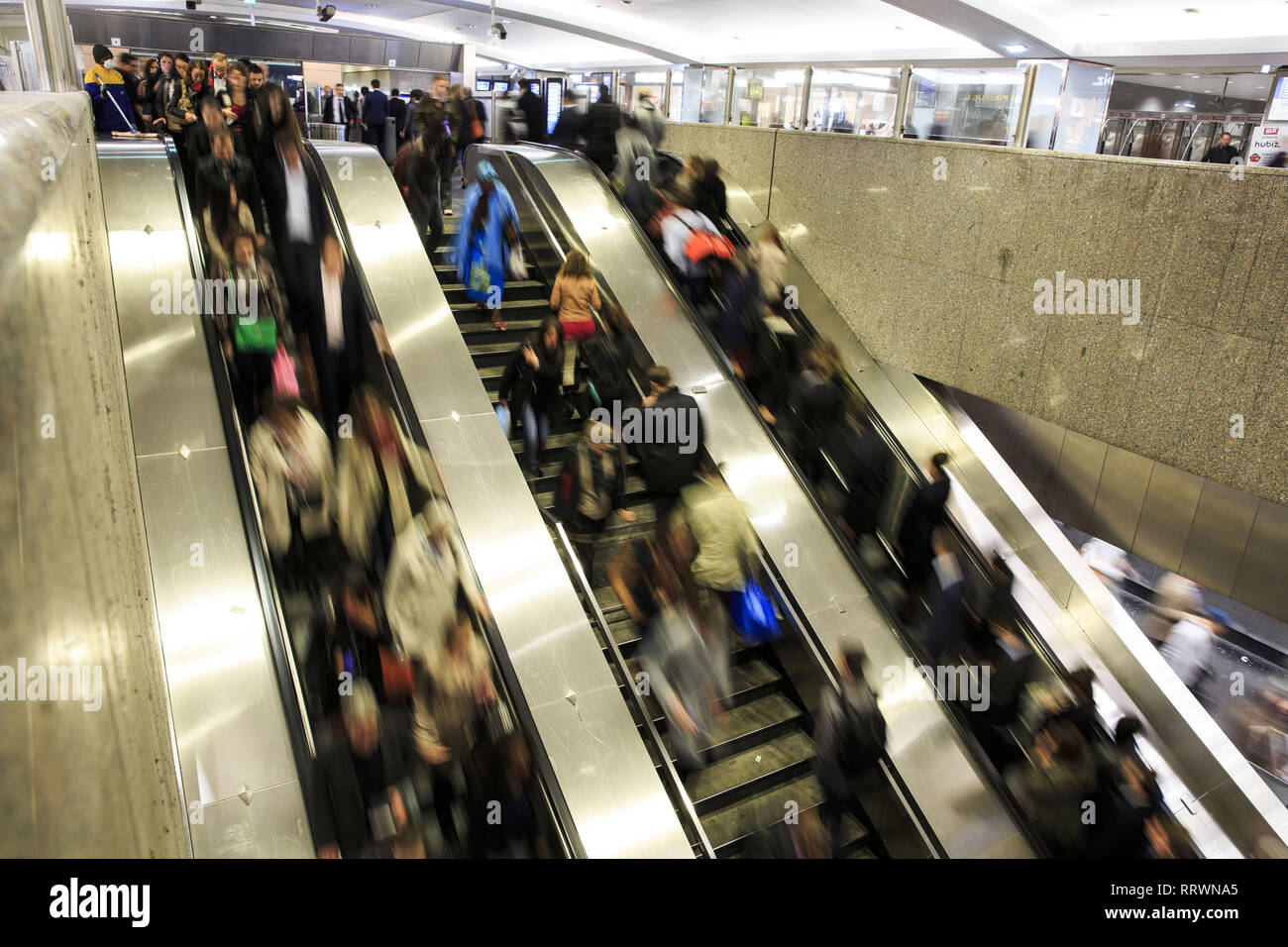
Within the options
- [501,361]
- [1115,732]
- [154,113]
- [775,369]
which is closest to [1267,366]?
[1115,732]

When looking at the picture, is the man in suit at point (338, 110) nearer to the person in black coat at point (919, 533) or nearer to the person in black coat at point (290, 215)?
the person in black coat at point (290, 215)

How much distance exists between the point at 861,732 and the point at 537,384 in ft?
11.1

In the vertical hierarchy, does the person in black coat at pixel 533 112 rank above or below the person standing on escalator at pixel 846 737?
above

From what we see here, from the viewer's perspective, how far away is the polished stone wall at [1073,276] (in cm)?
521

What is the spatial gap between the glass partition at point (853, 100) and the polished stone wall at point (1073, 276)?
0.29m

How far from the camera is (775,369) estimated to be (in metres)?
7.40

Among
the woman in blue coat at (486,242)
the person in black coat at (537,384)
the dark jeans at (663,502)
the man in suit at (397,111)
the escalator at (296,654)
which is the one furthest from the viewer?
the man in suit at (397,111)

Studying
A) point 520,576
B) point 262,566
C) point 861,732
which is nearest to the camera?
point 861,732

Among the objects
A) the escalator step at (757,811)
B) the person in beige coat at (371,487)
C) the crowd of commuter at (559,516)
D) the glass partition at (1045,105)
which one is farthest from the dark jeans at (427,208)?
the escalator step at (757,811)

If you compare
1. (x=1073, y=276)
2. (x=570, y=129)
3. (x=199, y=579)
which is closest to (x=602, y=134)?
(x=570, y=129)

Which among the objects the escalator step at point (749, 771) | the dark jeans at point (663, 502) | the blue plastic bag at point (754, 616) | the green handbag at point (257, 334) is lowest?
the escalator step at point (749, 771)

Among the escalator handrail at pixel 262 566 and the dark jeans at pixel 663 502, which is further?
the dark jeans at pixel 663 502

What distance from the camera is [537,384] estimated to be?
636cm

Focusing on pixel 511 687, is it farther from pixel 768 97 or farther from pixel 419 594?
pixel 768 97
